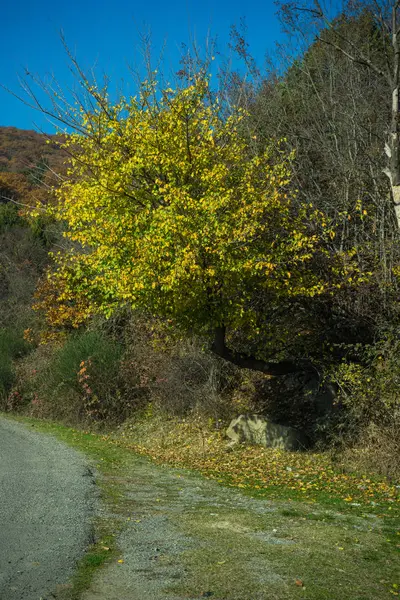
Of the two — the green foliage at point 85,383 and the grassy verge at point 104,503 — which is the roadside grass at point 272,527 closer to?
the grassy verge at point 104,503

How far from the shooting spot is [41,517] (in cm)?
790

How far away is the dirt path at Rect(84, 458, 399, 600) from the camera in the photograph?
556 cm

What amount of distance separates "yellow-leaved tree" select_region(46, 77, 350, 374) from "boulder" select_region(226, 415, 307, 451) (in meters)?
2.01

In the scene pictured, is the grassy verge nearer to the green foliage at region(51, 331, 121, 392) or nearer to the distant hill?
the green foliage at region(51, 331, 121, 392)

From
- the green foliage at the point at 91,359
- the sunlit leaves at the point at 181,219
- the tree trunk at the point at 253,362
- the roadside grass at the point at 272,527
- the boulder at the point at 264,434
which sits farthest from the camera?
the green foliage at the point at 91,359

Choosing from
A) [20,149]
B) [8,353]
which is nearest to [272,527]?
[8,353]

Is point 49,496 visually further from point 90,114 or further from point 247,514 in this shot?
point 90,114

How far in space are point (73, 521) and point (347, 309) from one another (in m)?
8.36

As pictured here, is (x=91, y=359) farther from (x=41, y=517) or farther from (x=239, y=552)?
(x=239, y=552)

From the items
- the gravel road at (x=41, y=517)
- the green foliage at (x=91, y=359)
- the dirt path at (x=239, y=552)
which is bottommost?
the gravel road at (x=41, y=517)

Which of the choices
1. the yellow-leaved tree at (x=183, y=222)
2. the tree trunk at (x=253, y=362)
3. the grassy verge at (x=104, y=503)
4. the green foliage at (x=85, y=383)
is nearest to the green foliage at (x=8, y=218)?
the green foliage at (x=85, y=383)

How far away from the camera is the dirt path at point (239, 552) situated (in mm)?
5559

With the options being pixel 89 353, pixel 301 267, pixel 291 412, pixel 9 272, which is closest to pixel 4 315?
pixel 9 272

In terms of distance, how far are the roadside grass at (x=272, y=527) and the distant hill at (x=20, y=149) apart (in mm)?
43699
